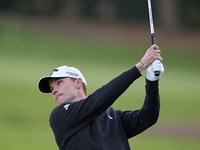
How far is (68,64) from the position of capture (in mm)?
18953

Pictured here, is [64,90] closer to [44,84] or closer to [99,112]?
[44,84]

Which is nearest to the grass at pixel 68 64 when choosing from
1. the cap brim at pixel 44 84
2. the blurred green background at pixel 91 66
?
the blurred green background at pixel 91 66

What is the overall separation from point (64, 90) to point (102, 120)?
43 cm

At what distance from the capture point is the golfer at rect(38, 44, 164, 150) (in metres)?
3.62

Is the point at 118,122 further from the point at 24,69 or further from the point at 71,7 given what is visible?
the point at 71,7

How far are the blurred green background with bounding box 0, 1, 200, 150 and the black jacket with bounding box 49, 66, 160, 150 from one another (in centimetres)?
698

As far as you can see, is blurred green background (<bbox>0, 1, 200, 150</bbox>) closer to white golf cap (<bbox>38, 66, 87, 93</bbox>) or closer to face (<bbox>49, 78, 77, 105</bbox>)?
white golf cap (<bbox>38, 66, 87, 93</bbox>)

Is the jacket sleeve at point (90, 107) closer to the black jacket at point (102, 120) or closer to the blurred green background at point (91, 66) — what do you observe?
the black jacket at point (102, 120)

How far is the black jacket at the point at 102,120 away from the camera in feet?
11.9

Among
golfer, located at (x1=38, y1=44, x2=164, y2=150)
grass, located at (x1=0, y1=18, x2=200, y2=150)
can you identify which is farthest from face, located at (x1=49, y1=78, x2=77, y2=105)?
grass, located at (x1=0, y1=18, x2=200, y2=150)

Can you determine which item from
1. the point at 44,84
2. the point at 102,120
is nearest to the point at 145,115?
the point at 102,120

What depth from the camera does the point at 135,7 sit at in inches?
1044

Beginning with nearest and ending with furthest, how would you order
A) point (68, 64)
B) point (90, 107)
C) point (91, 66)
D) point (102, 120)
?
point (90, 107) → point (102, 120) → point (68, 64) → point (91, 66)

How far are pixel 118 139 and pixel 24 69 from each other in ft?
44.9
